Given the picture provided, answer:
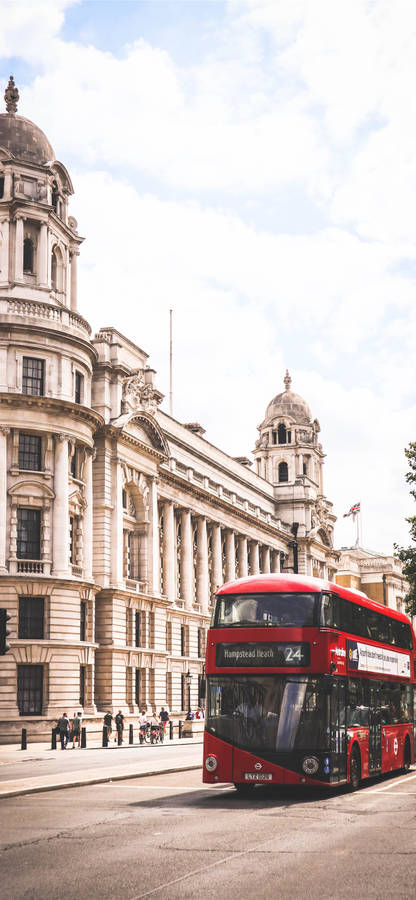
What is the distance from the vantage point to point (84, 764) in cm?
3262

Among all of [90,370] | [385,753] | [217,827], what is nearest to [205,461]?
[90,370]

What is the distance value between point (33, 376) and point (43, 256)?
7.86 meters

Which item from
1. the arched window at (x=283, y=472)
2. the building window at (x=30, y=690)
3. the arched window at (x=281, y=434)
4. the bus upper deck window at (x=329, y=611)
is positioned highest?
the arched window at (x=281, y=434)

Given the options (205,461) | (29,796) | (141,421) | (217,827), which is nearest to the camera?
(217,827)

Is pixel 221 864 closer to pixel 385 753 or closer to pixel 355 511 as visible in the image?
pixel 385 753

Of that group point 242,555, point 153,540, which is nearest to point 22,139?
point 153,540

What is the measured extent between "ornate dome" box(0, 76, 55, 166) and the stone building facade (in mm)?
76

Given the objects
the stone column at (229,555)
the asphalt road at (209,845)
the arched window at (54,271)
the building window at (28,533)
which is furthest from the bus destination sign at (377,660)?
the stone column at (229,555)

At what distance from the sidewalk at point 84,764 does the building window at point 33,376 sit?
621 inches

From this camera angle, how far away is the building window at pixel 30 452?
165 feet

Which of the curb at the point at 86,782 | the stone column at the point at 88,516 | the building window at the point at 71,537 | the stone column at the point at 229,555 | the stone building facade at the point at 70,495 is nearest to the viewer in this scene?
the curb at the point at 86,782

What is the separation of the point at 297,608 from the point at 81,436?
3298cm

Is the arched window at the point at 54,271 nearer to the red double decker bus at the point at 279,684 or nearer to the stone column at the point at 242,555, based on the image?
the stone column at the point at 242,555

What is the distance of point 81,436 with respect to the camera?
173 ft
